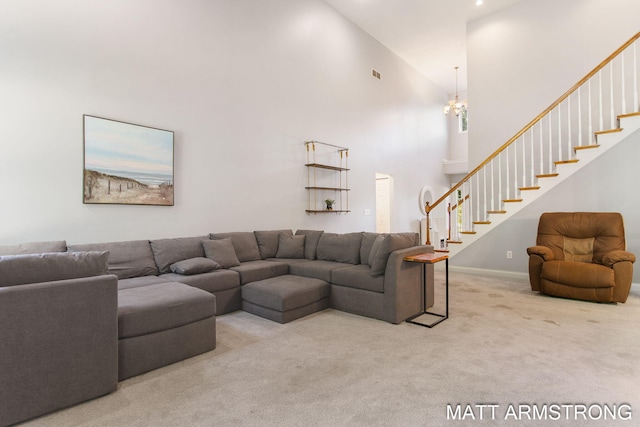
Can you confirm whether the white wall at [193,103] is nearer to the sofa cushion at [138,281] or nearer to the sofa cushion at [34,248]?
the sofa cushion at [34,248]

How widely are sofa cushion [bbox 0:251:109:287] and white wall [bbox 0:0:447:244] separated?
1.59m

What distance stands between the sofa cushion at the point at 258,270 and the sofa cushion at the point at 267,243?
0.98 feet

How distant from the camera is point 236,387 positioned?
2.12 m

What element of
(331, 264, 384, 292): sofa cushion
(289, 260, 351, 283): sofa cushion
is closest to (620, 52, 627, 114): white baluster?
(331, 264, 384, 292): sofa cushion

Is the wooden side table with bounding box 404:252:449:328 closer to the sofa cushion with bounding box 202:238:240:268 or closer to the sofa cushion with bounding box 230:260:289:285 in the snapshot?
the sofa cushion with bounding box 230:260:289:285

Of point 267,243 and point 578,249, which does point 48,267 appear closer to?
point 267,243

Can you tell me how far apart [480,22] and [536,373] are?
22.4 ft

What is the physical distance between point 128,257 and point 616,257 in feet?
18.2

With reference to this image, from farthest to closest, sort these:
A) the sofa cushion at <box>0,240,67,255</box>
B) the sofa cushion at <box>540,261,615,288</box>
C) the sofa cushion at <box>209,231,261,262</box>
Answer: the sofa cushion at <box>209,231,261,262</box>, the sofa cushion at <box>540,261,615,288</box>, the sofa cushion at <box>0,240,67,255</box>

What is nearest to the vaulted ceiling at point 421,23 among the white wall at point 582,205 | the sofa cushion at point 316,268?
the white wall at point 582,205

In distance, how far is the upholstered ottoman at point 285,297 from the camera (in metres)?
3.38

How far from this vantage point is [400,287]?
10.9ft

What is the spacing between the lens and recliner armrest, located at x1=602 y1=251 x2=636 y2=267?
387cm

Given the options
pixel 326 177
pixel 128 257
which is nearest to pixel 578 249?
pixel 326 177
